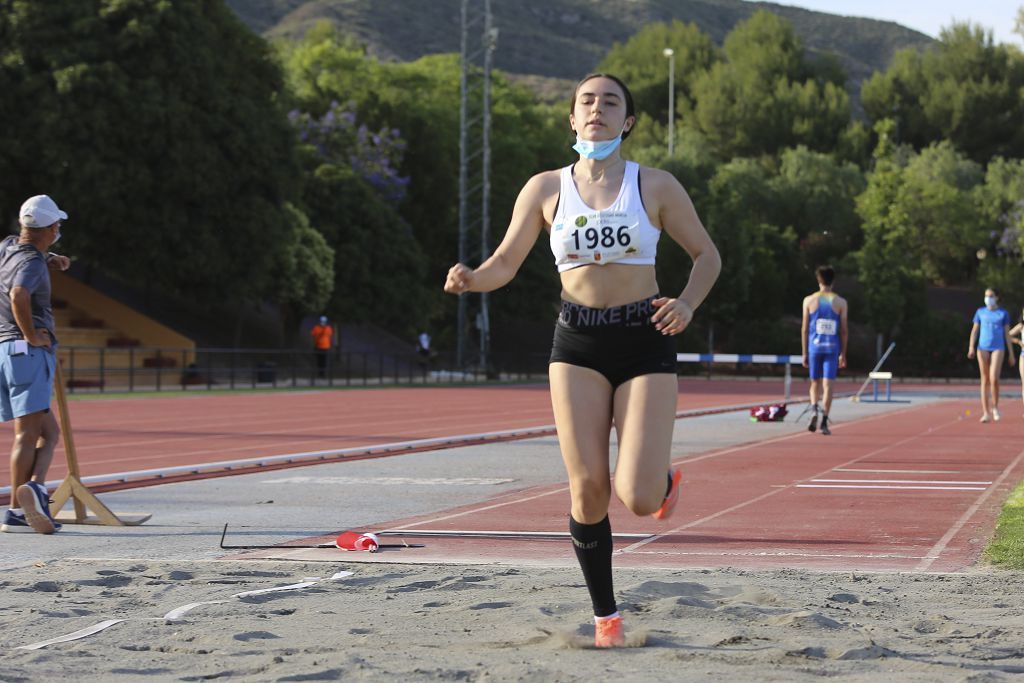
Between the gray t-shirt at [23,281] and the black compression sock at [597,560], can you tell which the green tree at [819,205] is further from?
the black compression sock at [597,560]

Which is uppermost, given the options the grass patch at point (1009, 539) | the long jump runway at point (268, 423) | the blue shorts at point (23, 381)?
the blue shorts at point (23, 381)

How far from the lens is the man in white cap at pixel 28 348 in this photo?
370 inches

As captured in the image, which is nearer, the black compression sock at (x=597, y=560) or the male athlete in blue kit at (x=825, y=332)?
the black compression sock at (x=597, y=560)

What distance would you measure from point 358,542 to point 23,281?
284 cm

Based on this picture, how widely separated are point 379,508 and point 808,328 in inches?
378

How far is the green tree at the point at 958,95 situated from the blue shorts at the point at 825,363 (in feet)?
244

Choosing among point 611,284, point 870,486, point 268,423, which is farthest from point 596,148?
point 268,423

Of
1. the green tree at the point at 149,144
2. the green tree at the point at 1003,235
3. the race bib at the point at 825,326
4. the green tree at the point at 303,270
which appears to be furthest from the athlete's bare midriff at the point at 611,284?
the green tree at the point at 1003,235

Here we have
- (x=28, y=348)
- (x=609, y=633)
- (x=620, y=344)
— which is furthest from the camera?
(x=28, y=348)

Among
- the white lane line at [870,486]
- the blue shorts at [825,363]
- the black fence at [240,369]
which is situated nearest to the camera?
the white lane line at [870,486]

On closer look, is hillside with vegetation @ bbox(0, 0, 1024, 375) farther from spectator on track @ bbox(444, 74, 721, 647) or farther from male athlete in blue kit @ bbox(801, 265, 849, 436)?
spectator on track @ bbox(444, 74, 721, 647)

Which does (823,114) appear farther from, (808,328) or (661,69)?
(808,328)

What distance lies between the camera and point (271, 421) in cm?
2322

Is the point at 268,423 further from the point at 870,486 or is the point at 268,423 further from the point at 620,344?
the point at 620,344
